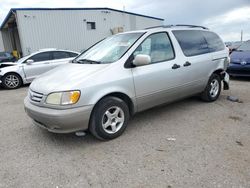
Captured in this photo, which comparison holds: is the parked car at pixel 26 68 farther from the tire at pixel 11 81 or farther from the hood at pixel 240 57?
the hood at pixel 240 57

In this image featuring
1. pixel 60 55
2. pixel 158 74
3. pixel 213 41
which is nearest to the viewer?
pixel 158 74

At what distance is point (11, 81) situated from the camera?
827 cm

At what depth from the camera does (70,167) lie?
2.80m

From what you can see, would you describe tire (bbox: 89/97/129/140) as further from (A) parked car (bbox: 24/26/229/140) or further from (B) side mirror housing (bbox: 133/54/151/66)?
(B) side mirror housing (bbox: 133/54/151/66)

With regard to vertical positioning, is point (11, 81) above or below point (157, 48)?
below

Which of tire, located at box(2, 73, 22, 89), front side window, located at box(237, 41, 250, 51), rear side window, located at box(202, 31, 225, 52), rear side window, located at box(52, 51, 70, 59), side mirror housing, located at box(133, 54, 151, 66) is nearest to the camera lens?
side mirror housing, located at box(133, 54, 151, 66)

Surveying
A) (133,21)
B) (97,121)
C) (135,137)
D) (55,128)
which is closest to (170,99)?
(135,137)

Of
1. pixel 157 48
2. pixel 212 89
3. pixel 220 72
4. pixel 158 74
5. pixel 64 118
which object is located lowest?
pixel 212 89

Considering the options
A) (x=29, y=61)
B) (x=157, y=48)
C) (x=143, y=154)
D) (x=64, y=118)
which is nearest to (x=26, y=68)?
(x=29, y=61)

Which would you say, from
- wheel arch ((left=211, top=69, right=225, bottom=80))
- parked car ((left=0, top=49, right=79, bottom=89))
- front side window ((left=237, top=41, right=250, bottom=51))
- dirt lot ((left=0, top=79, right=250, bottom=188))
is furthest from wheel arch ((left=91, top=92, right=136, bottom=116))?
front side window ((left=237, top=41, right=250, bottom=51))

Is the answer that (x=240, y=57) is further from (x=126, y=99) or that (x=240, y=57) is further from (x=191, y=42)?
(x=126, y=99)

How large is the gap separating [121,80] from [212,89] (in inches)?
108

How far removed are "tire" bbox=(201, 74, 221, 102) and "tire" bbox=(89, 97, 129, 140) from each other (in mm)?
2345

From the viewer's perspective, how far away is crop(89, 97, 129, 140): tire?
321cm
